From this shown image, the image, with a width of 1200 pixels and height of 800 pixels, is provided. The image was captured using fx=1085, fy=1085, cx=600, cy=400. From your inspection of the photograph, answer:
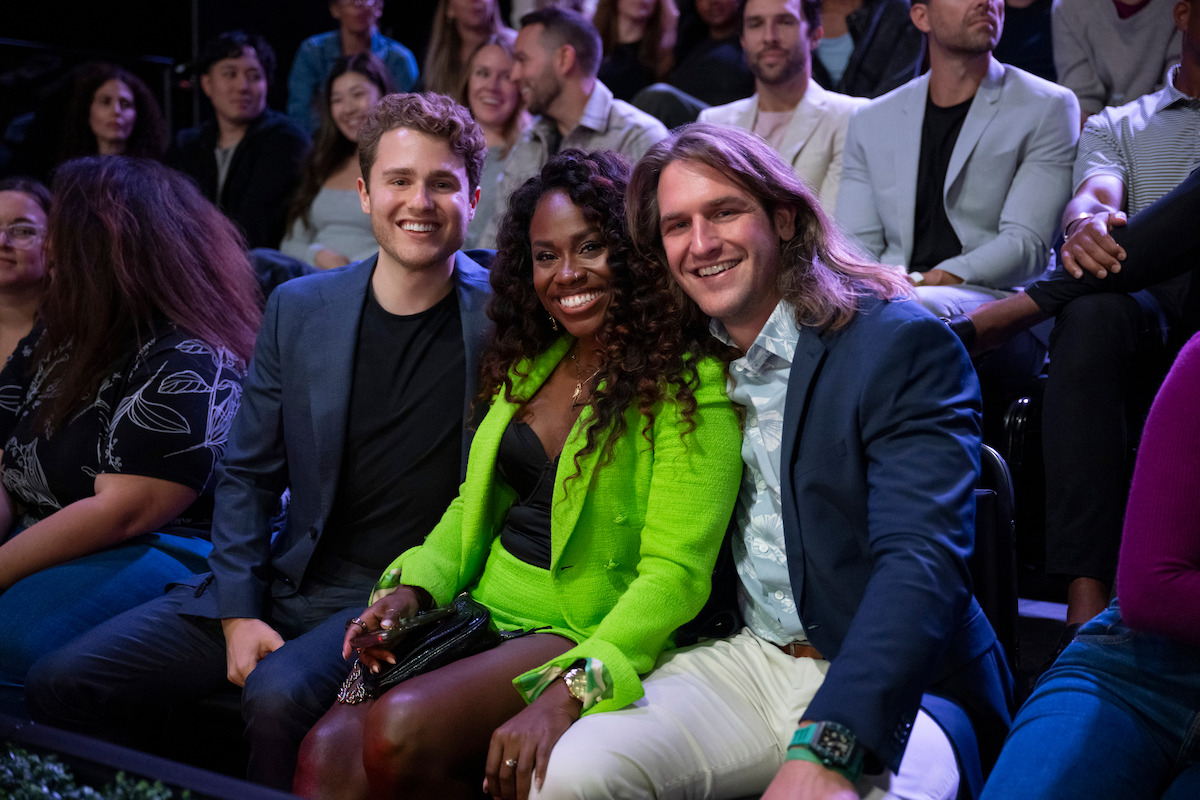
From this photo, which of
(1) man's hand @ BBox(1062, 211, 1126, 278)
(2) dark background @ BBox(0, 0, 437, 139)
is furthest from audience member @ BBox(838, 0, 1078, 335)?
(2) dark background @ BBox(0, 0, 437, 139)

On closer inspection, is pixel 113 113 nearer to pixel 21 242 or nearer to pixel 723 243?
pixel 21 242

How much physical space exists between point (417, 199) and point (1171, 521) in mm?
1490

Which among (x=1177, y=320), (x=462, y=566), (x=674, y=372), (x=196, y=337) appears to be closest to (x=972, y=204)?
(x=1177, y=320)

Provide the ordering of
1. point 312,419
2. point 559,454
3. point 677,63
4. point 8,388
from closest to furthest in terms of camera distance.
→ point 559,454 < point 312,419 < point 8,388 < point 677,63

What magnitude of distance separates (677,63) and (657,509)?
3.34 meters

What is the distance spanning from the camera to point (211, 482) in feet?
8.24

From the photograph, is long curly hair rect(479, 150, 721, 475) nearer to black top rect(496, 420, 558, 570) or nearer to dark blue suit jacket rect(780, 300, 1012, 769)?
black top rect(496, 420, 558, 570)

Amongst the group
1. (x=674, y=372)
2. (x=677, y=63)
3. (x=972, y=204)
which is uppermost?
(x=677, y=63)

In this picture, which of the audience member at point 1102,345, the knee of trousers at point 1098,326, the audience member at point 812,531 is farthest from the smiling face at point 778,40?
the audience member at point 812,531

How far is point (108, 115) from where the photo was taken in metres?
4.82

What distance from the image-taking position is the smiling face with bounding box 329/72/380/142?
4.36 m

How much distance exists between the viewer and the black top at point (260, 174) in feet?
15.1

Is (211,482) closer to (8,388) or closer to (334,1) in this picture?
(8,388)

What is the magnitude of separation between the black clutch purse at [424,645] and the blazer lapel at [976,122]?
6.52 ft
